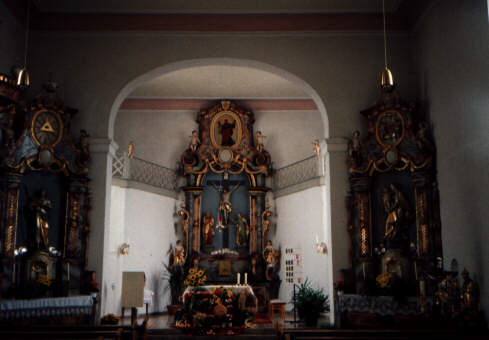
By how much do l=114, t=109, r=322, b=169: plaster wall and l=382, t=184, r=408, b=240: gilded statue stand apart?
22.1 ft

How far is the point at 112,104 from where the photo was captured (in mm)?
9820

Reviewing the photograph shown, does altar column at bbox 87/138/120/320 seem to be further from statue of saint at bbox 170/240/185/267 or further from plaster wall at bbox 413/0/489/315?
plaster wall at bbox 413/0/489/315

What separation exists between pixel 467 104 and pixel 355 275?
11.5ft

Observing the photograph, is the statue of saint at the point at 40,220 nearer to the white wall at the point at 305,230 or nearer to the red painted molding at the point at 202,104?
the red painted molding at the point at 202,104

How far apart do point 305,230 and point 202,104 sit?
517 centimetres

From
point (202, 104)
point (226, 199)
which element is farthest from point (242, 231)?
point (202, 104)

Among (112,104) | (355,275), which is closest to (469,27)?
(355,275)

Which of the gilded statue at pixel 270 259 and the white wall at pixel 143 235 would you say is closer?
the white wall at pixel 143 235

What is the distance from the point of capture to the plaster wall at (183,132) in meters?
15.9

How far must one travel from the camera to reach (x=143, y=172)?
15125 mm

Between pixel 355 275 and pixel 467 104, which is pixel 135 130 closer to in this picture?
pixel 355 275

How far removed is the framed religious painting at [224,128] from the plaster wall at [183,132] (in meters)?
0.70

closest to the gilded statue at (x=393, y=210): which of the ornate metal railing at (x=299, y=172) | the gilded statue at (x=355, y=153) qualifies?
the gilded statue at (x=355, y=153)

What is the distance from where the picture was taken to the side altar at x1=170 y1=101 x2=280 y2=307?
15.5 metres
